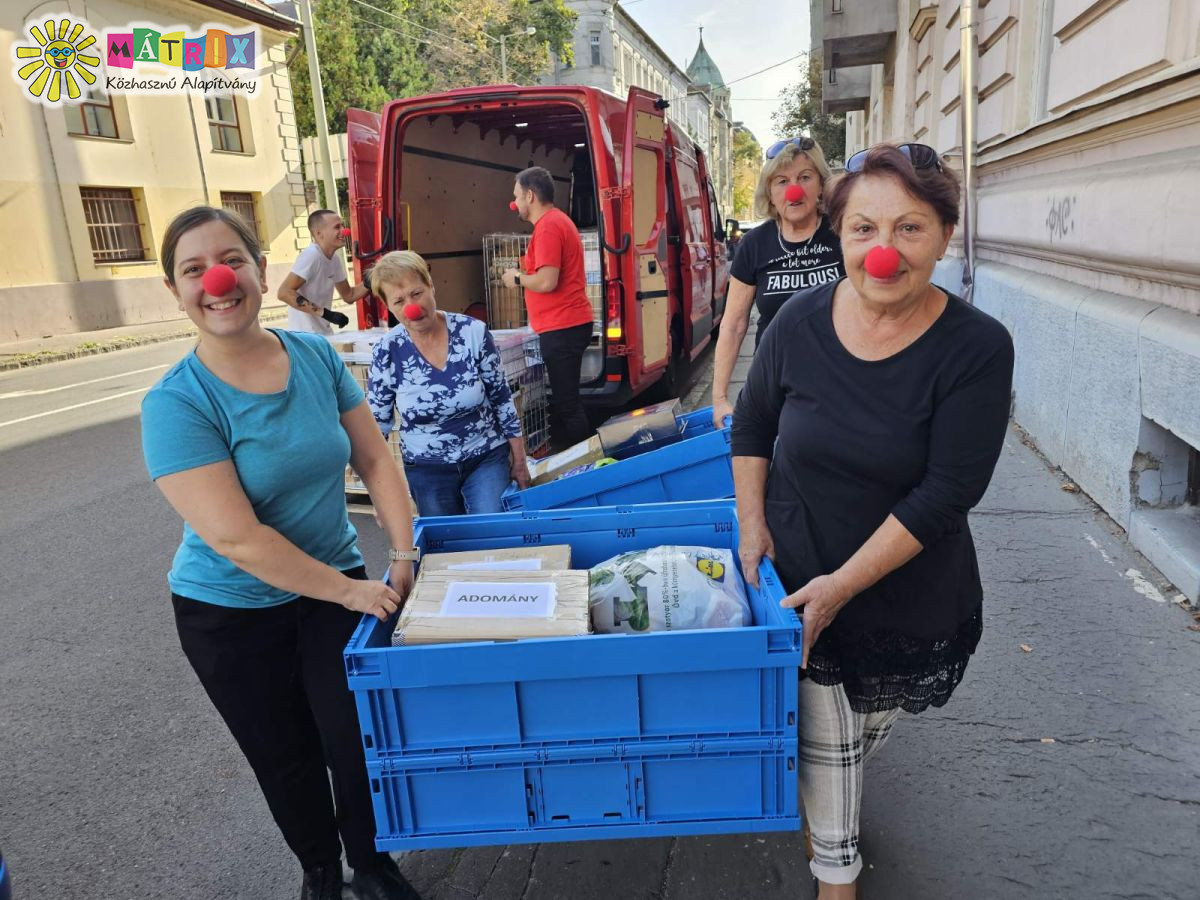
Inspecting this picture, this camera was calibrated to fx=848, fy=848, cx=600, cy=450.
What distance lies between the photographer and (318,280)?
6246mm

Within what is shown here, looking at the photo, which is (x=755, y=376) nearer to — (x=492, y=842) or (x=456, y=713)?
(x=456, y=713)

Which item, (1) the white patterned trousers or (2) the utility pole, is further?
(2) the utility pole

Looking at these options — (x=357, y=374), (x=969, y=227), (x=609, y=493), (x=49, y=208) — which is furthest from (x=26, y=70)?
(x=609, y=493)

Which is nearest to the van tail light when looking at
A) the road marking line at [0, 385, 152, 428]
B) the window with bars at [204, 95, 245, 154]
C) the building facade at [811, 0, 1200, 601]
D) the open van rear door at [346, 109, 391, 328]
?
the open van rear door at [346, 109, 391, 328]

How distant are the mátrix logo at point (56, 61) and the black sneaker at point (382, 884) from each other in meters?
→ 19.0

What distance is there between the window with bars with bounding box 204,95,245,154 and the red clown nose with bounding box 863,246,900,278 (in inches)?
891

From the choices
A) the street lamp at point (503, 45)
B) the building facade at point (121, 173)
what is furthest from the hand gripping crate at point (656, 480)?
the street lamp at point (503, 45)

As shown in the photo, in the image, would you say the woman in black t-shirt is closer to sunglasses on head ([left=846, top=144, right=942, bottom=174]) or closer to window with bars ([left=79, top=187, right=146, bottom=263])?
sunglasses on head ([left=846, top=144, right=942, bottom=174])

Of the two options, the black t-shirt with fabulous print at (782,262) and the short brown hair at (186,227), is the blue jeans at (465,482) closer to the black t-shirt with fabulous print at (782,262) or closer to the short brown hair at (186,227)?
the black t-shirt with fabulous print at (782,262)

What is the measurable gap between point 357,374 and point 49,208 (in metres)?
15.4

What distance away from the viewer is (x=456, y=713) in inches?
68.2

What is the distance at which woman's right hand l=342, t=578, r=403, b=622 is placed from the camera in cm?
193

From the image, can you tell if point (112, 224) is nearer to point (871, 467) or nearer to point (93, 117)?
point (93, 117)

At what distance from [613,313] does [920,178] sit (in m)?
4.45
